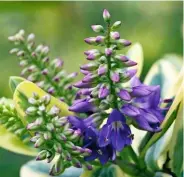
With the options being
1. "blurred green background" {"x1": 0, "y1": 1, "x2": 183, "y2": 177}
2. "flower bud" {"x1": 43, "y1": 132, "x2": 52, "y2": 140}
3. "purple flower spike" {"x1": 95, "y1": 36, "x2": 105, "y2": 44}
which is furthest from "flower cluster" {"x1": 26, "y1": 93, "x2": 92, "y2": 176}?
"blurred green background" {"x1": 0, "y1": 1, "x2": 183, "y2": 177}

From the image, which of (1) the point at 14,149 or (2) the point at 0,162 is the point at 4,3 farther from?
(1) the point at 14,149

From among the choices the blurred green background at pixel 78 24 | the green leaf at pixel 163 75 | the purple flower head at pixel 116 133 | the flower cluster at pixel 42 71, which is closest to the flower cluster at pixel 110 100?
the purple flower head at pixel 116 133

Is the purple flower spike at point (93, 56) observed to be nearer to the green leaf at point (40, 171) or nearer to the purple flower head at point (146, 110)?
the purple flower head at point (146, 110)

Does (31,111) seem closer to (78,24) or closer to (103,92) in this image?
(103,92)

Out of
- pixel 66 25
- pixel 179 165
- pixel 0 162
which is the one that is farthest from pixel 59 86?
pixel 66 25

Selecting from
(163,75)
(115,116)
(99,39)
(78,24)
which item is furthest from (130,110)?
(78,24)
